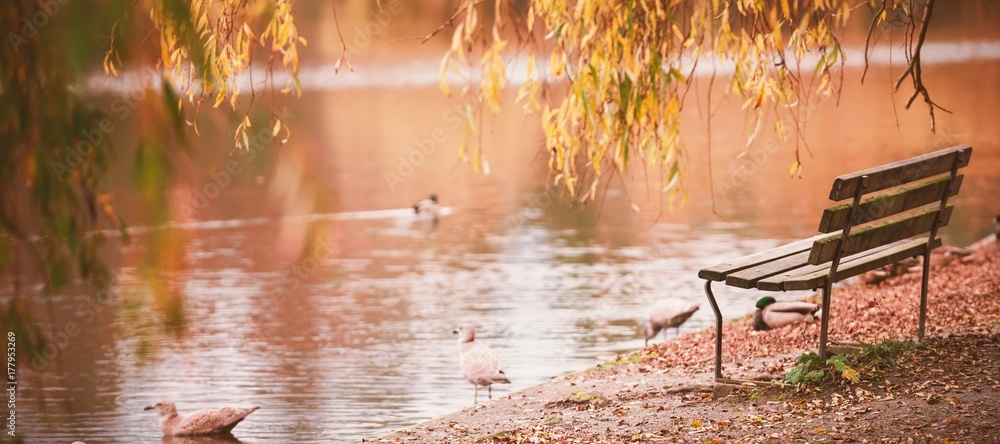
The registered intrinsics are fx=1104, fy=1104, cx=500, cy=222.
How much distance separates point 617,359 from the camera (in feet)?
27.3

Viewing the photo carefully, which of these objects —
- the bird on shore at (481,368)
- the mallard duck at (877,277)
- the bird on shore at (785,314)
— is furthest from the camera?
the mallard duck at (877,277)

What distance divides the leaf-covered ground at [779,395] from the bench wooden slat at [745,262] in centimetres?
66

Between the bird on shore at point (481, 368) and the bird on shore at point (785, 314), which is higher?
the bird on shore at point (785, 314)

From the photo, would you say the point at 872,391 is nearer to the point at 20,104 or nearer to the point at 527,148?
the point at 20,104

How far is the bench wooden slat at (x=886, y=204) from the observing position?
19.1 feet

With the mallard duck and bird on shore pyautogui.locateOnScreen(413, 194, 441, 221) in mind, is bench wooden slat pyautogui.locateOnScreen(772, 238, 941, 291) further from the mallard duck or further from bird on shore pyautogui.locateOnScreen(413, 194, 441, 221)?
bird on shore pyautogui.locateOnScreen(413, 194, 441, 221)

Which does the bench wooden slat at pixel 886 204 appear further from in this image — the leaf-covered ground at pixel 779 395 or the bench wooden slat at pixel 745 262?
the leaf-covered ground at pixel 779 395

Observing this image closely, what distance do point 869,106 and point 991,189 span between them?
79.0 ft

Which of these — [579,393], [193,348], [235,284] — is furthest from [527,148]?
[579,393]

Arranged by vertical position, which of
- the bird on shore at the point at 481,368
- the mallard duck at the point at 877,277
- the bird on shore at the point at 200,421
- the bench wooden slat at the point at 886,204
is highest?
the bench wooden slat at the point at 886,204

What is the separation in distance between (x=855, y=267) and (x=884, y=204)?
15.6 inches

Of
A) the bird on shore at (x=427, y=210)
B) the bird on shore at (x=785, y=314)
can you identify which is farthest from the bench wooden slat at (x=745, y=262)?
the bird on shore at (x=427, y=210)

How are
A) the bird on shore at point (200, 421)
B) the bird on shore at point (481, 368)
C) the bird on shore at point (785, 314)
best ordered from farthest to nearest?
the bird on shore at point (785, 314) → the bird on shore at point (481, 368) → the bird on shore at point (200, 421)

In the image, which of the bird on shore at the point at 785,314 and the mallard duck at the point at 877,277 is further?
the mallard duck at the point at 877,277
